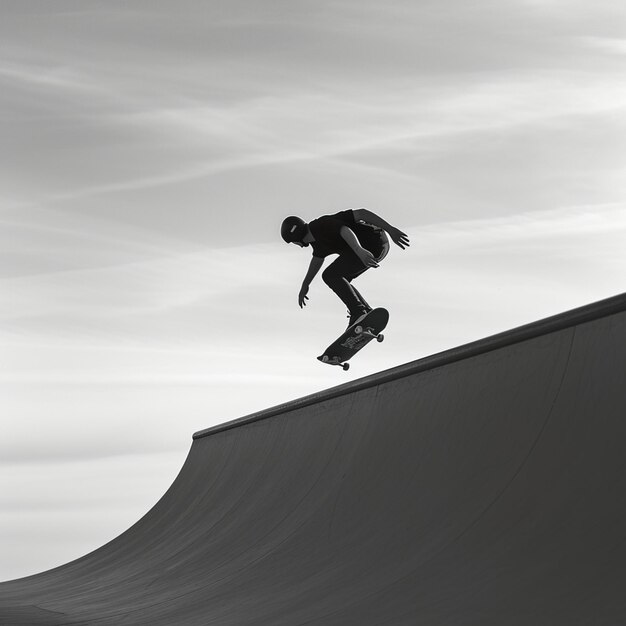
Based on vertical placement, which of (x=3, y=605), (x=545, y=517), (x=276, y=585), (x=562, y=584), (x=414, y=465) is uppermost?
(x=3, y=605)

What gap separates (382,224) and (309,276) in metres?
1.28

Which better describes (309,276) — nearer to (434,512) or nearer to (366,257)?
A: (366,257)

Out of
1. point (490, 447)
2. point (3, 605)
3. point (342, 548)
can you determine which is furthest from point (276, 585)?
point (3, 605)

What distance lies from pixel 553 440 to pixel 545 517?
0.56 metres

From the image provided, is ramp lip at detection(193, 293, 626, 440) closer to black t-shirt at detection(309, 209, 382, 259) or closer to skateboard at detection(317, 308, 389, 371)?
skateboard at detection(317, 308, 389, 371)

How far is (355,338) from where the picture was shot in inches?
373

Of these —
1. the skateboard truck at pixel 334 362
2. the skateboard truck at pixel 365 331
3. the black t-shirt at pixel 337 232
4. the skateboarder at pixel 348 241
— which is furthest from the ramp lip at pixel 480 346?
the black t-shirt at pixel 337 232

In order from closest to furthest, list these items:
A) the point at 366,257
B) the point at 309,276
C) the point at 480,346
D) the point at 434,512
A: the point at 434,512 → the point at 480,346 → the point at 366,257 → the point at 309,276

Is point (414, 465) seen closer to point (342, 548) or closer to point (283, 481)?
point (342, 548)

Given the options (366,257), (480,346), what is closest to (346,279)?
(366,257)

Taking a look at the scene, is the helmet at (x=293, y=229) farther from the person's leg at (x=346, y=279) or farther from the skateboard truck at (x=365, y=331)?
the skateboard truck at (x=365, y=331)

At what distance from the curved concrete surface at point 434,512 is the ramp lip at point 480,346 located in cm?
1

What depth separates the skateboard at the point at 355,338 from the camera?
30.9ft

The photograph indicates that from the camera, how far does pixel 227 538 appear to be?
8.09 m
